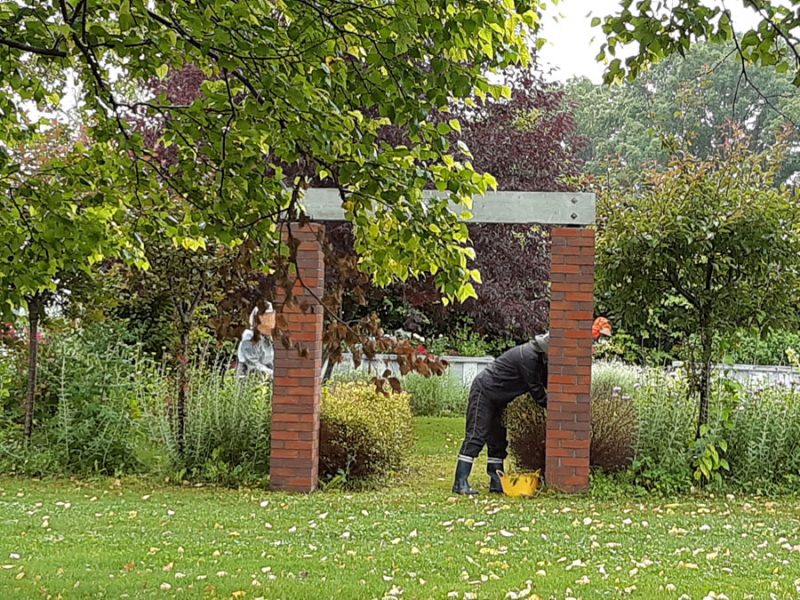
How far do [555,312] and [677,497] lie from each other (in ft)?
5.98

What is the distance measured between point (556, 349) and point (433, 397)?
279 inches

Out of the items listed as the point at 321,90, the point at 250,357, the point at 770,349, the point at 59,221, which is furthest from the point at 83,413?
the point at 770,349

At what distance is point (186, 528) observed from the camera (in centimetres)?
648

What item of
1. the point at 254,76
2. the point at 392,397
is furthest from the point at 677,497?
the point at 254,76

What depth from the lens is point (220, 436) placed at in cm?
884

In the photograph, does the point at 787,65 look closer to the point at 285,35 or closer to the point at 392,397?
the point at 285,35

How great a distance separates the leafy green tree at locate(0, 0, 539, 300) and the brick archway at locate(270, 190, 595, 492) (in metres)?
3.96

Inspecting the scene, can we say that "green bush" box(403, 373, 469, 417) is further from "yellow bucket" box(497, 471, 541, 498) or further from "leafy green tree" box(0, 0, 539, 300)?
"leafy green tree" box(0, 0, 539, 300)

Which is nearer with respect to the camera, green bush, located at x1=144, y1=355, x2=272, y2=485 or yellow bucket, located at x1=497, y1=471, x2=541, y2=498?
yellow bucket, located at x1=497, y1=471, x2=541, y2=498

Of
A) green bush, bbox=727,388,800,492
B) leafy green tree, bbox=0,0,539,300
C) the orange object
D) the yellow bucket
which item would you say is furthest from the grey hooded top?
leafy green tree, bbox=0,0,539,300

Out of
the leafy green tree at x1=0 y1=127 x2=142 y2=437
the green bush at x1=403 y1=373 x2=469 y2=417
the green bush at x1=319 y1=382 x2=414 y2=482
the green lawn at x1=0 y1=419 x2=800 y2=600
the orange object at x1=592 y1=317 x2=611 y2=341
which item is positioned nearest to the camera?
the leafy green tree at x1=0 y1=127 x2=142 y2=437

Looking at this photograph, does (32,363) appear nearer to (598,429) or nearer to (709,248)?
(598,429)

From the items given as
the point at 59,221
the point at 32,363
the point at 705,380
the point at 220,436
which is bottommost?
the point at 220,436

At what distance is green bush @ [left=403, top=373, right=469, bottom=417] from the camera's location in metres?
15.0
